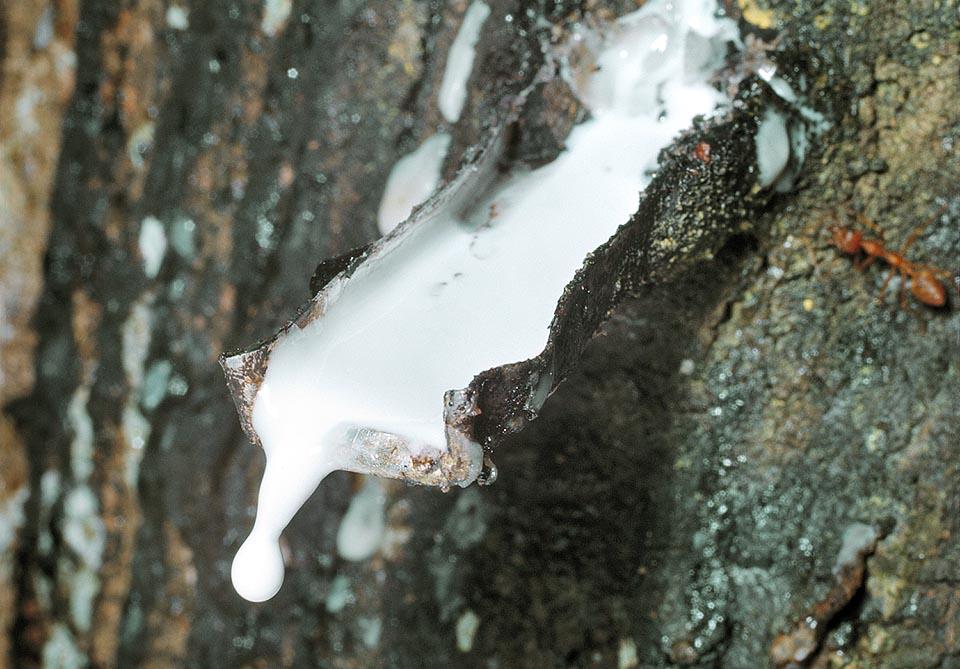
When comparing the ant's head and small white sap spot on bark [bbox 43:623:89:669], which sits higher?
small white sap spot on bark [bbox 43:623:89:669]

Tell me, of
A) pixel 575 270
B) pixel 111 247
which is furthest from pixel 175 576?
pixel 575 270

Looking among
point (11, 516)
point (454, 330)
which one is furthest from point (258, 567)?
point (11, 516)

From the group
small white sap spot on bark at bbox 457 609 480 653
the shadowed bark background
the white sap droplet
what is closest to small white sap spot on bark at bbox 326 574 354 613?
the shadowed bark background

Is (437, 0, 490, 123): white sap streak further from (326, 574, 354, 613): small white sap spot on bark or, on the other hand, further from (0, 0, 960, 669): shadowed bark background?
(326, 574, 354, 613): small white sap spot on bark

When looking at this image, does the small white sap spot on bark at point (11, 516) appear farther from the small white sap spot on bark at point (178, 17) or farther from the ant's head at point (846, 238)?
the ant's head at point (846, 238)

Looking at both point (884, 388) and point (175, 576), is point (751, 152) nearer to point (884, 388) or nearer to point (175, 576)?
point (884, 388)

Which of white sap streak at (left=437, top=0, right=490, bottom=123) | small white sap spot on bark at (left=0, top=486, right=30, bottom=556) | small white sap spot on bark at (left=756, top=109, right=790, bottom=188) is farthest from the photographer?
small white sap spot on bark at (left=0, top=486, right=30, bottom=556)
